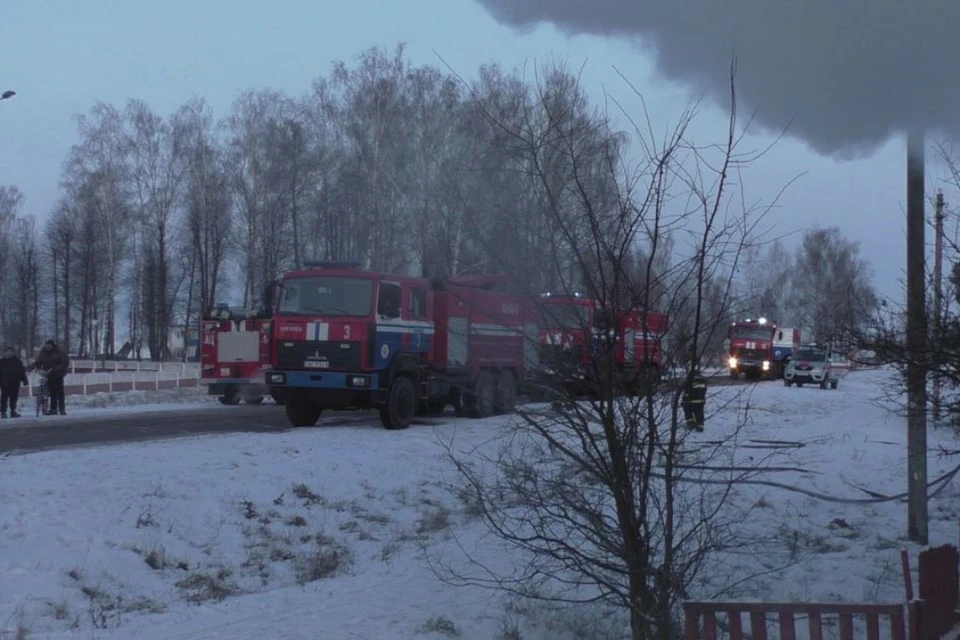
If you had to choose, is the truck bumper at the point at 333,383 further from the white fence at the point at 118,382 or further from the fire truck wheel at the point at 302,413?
the white fence at the point at 118,382

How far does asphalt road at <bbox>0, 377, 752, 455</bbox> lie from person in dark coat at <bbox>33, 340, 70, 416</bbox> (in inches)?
24.0

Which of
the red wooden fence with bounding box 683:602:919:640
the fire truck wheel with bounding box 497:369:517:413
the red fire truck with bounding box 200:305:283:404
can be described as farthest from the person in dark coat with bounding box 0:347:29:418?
the red wooden fence with bounding box 683:602:919:640

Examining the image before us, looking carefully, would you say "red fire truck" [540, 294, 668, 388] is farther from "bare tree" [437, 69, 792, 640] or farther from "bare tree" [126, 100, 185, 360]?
"bare tree" [126, 100, 185, 360]

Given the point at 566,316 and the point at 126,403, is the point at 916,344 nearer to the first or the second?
the point at 566,316

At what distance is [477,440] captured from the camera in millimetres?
14312

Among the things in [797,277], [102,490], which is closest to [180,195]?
[797,277]

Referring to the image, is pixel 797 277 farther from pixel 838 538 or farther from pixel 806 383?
pixel 806 383

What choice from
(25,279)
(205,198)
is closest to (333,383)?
(205,198)

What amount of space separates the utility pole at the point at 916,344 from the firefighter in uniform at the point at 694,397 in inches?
114

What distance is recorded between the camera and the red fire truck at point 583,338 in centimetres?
586

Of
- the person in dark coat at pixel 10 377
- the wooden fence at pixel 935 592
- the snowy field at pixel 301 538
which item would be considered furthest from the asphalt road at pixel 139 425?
the wooden fence at pixel 935 592

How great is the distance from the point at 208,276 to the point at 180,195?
6696 mm

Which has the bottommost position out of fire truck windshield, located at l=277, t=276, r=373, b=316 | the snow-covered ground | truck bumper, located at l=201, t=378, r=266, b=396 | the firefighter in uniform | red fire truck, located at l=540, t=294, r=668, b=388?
the snow-covered ground

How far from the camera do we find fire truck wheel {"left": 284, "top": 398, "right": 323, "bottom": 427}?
19641 mm
